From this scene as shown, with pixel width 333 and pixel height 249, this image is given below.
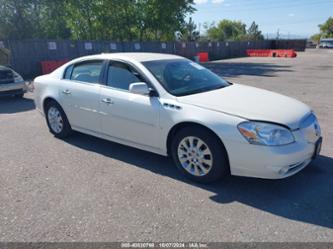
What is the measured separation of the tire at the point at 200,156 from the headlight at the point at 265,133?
1.11ft

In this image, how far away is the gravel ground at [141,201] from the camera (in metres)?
2.70

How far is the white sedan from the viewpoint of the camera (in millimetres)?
3141

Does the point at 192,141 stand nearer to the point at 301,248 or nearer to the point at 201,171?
the point at 201,171

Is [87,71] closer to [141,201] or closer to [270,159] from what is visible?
[141,201]

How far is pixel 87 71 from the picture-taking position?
15.5 ft

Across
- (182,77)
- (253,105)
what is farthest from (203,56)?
(253,105)

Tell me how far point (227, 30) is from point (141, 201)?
280ft

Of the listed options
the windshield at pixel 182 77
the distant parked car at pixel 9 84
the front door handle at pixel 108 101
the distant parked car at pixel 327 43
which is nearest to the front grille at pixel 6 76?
the distant parked car at pixel 9 84

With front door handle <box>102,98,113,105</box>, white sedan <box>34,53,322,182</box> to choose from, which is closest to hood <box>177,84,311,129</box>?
white sedan <box>34,53,322,182</box>

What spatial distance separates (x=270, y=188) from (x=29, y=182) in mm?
2949

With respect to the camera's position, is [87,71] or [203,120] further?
[87,71]

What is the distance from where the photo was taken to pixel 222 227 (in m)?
2.77

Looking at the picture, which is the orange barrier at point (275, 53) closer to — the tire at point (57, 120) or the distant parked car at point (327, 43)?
the distant parked car at point (327, 43)

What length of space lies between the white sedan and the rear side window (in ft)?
0.05
